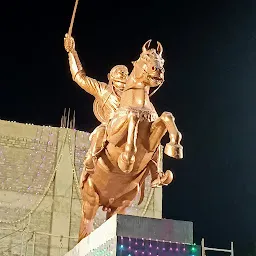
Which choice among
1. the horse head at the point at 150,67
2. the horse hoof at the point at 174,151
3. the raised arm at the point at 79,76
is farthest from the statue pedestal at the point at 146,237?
the raised arm at the point at 79,76

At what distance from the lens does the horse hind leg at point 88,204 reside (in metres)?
4.46

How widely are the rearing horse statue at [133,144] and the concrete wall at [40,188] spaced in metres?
3.60

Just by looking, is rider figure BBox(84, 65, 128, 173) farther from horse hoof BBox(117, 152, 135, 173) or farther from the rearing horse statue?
horse hoof BBox(117, 152, 135, 173)

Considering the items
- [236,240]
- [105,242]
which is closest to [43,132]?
[105,242]

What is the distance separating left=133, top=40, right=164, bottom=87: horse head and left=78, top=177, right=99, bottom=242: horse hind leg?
1077mm

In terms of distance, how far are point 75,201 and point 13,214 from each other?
106 centimetres

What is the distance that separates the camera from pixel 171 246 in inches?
132

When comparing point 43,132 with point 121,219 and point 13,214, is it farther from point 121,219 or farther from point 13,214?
point 121,219

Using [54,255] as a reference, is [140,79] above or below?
above

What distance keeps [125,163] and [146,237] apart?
0.68m

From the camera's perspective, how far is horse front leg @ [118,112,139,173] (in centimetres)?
375

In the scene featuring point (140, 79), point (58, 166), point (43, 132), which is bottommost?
point (140, 79)

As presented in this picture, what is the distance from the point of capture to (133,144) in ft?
12.3

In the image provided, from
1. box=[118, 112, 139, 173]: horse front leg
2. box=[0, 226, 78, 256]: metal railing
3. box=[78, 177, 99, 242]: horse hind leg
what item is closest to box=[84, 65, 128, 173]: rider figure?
box=[78, 177, 99, 242]: horse hind leg
